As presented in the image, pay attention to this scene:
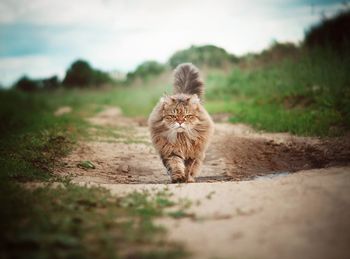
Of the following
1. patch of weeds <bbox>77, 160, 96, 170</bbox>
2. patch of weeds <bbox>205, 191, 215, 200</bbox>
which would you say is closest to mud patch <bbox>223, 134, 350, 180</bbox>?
patch of weeds <bbox>205, 191, 215, 200</bbox>

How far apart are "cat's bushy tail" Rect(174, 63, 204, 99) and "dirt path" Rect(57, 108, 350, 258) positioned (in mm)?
1441

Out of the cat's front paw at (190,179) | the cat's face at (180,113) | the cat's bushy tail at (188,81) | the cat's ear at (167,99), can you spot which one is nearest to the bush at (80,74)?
the cat's bushy tail at (188,81)

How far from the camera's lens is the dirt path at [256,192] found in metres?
2.93

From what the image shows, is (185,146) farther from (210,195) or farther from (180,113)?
(210,195)

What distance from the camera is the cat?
20.0 feet

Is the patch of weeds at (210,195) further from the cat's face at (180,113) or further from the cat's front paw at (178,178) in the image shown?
the cat's face at (180,113)

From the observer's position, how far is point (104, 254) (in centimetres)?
279

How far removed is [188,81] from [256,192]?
3.45 m

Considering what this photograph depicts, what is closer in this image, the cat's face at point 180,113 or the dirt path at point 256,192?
the dirt path at point 256,192

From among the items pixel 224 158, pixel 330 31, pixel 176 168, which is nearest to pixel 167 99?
pixel 176 168

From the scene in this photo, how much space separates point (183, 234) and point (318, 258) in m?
1.06

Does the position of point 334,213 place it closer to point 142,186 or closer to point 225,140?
point 142,186

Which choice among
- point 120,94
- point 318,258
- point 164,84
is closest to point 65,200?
point 318,258

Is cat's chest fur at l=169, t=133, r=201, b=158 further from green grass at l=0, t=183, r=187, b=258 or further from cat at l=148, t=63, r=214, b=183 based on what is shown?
green grass at l=0, t=183, r=187, b=258
